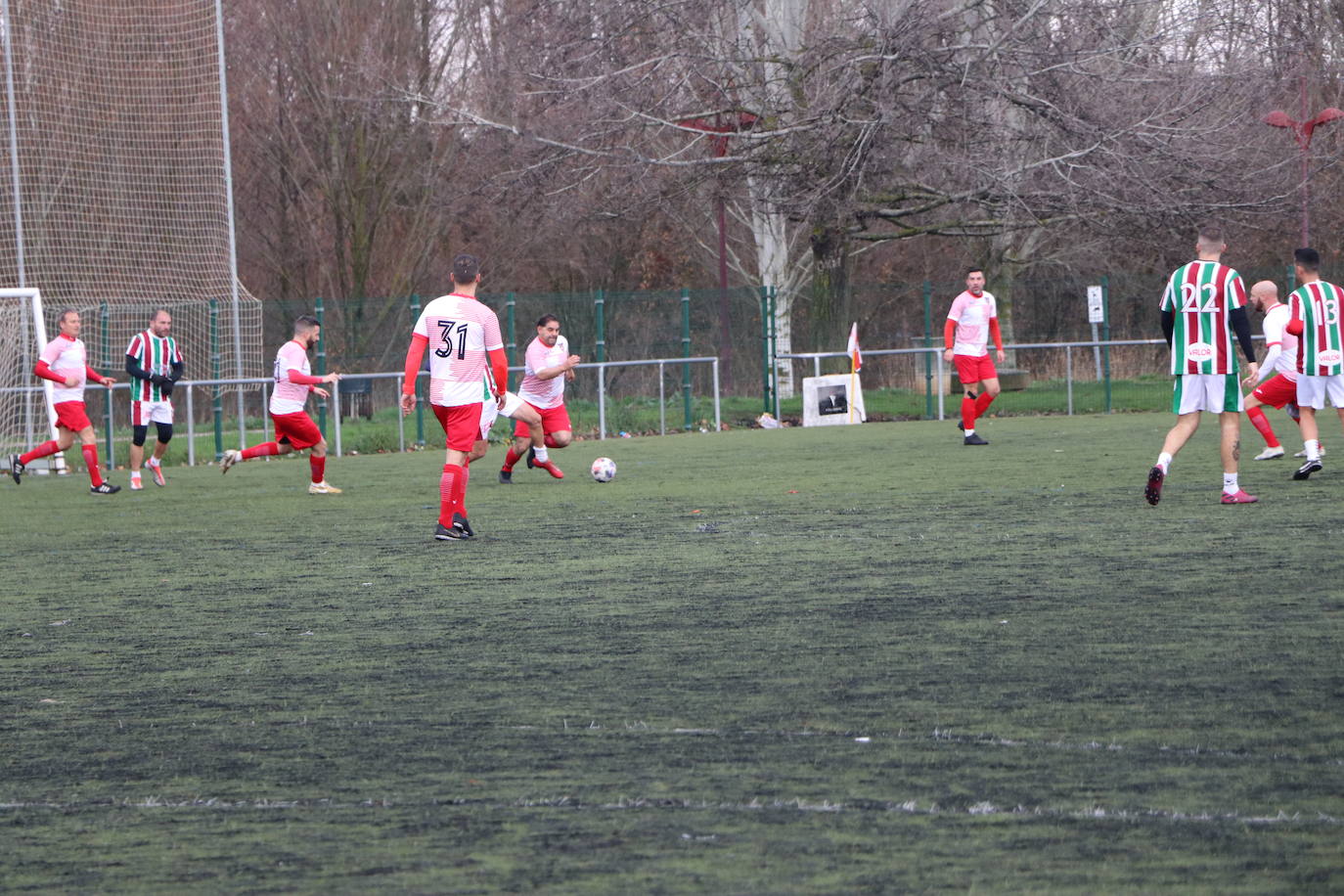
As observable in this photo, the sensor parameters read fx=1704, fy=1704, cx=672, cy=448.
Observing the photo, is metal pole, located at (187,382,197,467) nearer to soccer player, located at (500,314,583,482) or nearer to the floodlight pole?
soccer player, located at (500,314,583,482)

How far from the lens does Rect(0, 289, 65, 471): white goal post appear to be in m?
20.8

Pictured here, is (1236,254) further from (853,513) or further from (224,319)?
(853,513)

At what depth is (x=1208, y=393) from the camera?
10.3 metres

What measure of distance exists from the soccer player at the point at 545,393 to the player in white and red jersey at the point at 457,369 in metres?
3.72

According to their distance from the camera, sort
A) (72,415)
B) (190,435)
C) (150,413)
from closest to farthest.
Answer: (72,415), (150,413), (190,435)

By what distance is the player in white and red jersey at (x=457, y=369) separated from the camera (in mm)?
10281

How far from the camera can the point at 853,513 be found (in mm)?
11102

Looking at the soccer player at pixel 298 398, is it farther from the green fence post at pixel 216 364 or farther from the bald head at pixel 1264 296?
the green fence post at pixel 216 364

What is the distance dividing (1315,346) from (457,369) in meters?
6.27

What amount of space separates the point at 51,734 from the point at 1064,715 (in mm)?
2948

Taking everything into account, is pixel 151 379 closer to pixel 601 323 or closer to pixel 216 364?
pixel 216 364

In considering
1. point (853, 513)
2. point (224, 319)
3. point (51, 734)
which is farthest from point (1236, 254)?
point (51, 734)

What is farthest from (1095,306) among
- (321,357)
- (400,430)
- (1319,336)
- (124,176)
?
(124,176)

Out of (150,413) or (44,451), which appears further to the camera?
(150,413)
